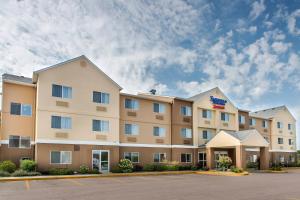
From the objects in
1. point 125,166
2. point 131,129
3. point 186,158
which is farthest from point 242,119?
point 125,166

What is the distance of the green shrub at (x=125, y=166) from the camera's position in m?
28.0

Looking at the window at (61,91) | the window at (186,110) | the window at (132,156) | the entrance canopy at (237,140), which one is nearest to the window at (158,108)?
the window at (186,110)

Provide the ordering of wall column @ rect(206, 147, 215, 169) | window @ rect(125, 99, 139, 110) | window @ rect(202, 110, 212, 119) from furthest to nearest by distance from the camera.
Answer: window @ rect(202, 110, 212, 119)
wall column @ rect(206, 147, 215, 169)
window @ rect(125, 99, 139, 110)

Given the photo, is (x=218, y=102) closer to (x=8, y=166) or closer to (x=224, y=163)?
(x=224, y=163)

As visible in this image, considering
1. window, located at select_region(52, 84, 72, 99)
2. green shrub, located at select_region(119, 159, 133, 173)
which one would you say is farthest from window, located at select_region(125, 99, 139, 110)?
window, located at select_region(52, 84, 72, 99)

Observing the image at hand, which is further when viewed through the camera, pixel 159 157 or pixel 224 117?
pixel 224 117

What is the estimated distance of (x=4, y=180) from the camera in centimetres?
1978

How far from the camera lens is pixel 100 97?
93.8 feet

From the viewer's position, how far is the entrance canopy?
107 ft

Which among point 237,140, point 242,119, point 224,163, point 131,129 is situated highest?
point 242,119

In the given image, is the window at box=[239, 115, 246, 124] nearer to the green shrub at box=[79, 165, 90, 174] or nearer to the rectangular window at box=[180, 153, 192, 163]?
the rectangular window at box=[180, 153, 192, 163]

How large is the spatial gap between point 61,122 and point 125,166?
6.85 metres

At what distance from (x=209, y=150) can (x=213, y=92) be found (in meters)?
7.34

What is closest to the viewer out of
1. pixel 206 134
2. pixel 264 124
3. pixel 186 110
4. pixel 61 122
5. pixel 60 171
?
pixel 60 171
